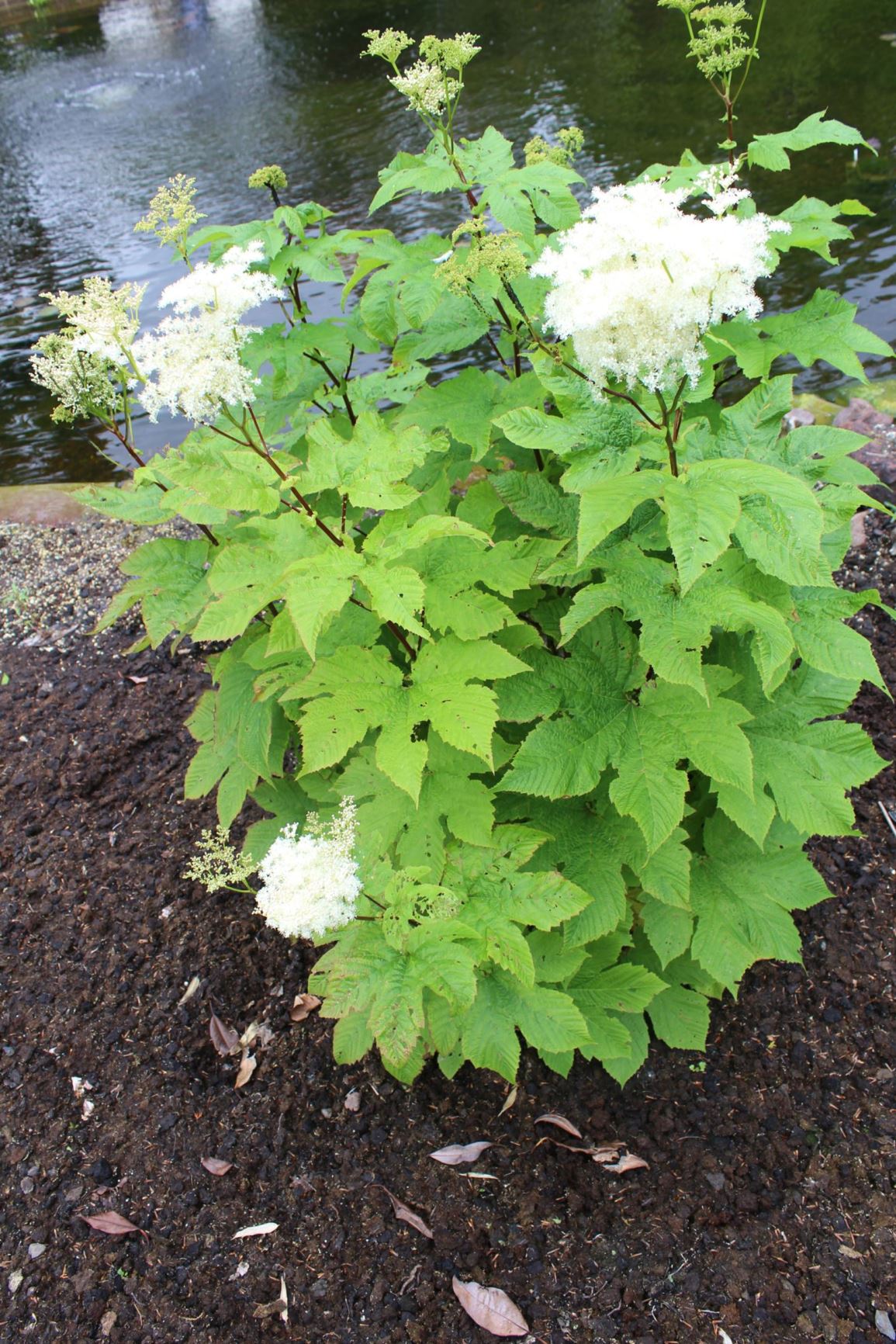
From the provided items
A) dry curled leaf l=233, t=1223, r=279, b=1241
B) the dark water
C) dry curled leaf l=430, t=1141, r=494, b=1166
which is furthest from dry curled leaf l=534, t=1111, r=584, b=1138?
the dark water

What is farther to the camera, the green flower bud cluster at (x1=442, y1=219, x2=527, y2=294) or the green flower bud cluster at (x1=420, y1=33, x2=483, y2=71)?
the green flower bud cluster at (x1=420, y1=33, x2=483, y2=71)

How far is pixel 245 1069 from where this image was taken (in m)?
2.84

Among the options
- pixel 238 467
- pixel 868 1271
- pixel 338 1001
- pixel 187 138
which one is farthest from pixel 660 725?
pixel 187 138

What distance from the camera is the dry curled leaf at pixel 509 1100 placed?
8.62ft

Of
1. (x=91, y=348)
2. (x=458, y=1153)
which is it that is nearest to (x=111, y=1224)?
(x=458, y=1153)

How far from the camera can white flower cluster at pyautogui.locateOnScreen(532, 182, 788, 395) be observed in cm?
145

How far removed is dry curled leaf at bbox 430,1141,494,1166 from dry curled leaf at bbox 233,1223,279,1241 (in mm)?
444

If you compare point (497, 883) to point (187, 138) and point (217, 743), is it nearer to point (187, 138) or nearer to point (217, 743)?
point (217, 743)

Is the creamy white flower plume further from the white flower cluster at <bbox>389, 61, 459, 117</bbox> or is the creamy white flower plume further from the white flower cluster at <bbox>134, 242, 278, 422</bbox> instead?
the white flower cluster at <bbox>389, 61, 459, 117</bbox>

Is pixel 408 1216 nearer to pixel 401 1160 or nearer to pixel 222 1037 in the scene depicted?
pixel 401 1160

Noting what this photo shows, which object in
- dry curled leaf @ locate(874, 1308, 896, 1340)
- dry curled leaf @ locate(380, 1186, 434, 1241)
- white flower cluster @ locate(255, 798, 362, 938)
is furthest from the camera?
dry curled leaf @ locate(380, 1186, 434, 1241)

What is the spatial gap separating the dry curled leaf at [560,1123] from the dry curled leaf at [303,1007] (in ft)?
2.49

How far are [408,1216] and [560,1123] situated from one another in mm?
469

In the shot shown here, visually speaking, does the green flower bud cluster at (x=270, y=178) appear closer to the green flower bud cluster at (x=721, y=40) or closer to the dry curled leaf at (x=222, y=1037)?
the green flower bud cluster at (x=721, y=40)
